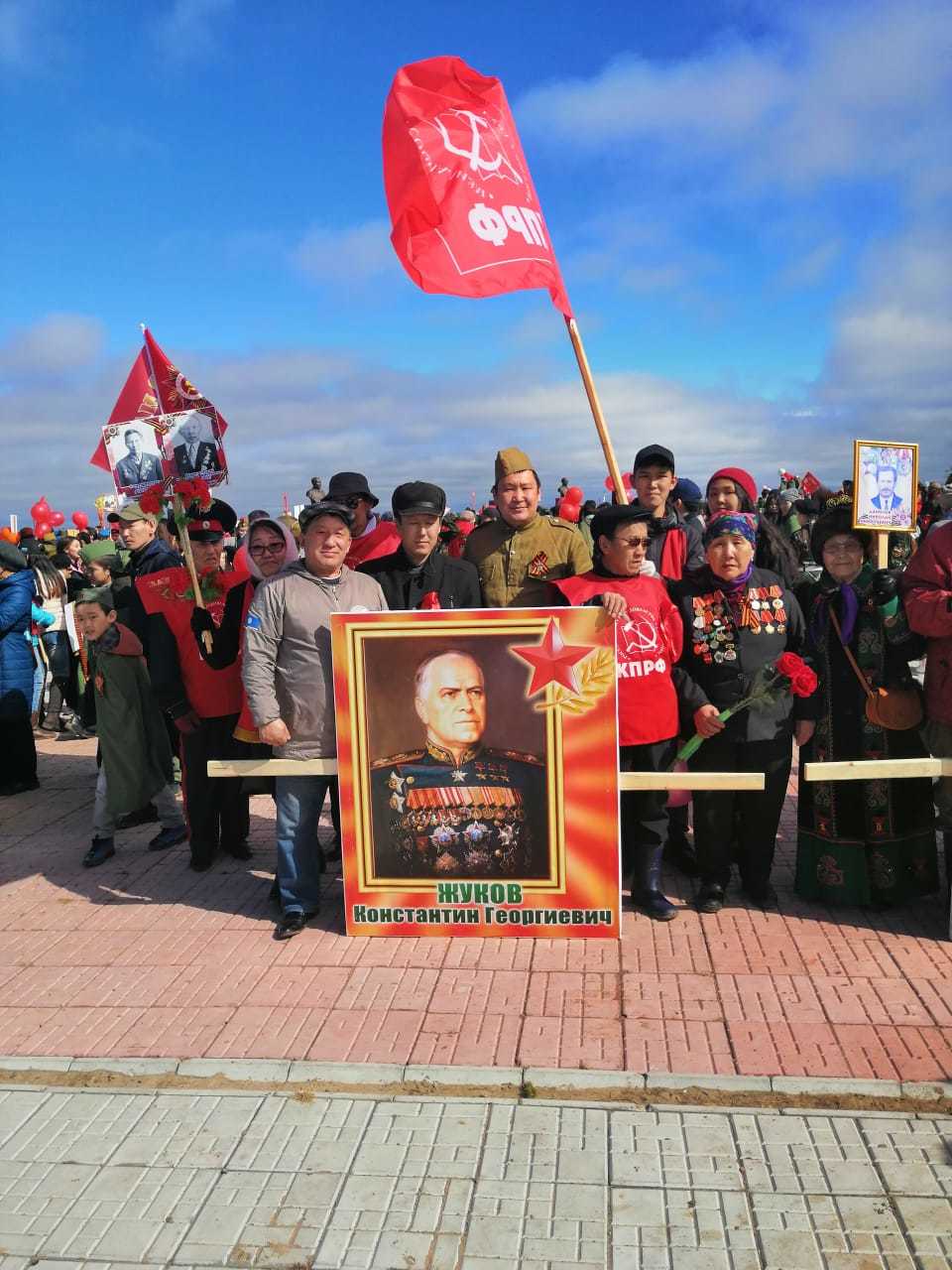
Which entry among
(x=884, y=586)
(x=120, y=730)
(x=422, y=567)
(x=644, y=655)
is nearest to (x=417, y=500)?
(x=422, y=567)

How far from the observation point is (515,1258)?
2441 mm

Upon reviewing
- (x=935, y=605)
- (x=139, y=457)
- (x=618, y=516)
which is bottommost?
(x=935, y=605)

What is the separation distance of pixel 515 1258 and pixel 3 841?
16.6 feet

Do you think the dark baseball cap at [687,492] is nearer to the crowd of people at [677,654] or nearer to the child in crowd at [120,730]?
the crowd of people at [677,654]

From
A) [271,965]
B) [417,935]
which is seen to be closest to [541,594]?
[417,935]

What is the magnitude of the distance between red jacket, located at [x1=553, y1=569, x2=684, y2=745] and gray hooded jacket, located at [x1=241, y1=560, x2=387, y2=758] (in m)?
1.15

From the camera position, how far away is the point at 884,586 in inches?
166

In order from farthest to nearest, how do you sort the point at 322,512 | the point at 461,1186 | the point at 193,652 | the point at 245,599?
the point at 193,652 < the point at 245,599 < the point at 322,512 < the point at 461,1186

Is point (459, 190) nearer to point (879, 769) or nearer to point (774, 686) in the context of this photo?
point (774, 686)

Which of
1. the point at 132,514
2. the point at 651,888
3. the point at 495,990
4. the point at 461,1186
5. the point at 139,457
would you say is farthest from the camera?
the point at 132,514

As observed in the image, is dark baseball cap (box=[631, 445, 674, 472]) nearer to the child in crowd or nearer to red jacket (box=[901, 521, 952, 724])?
red jacket (box=[901, 521, 952, 724])

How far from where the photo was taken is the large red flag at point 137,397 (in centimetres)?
557

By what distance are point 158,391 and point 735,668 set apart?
364 cm

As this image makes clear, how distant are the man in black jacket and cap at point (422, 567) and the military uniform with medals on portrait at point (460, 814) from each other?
780 mm
